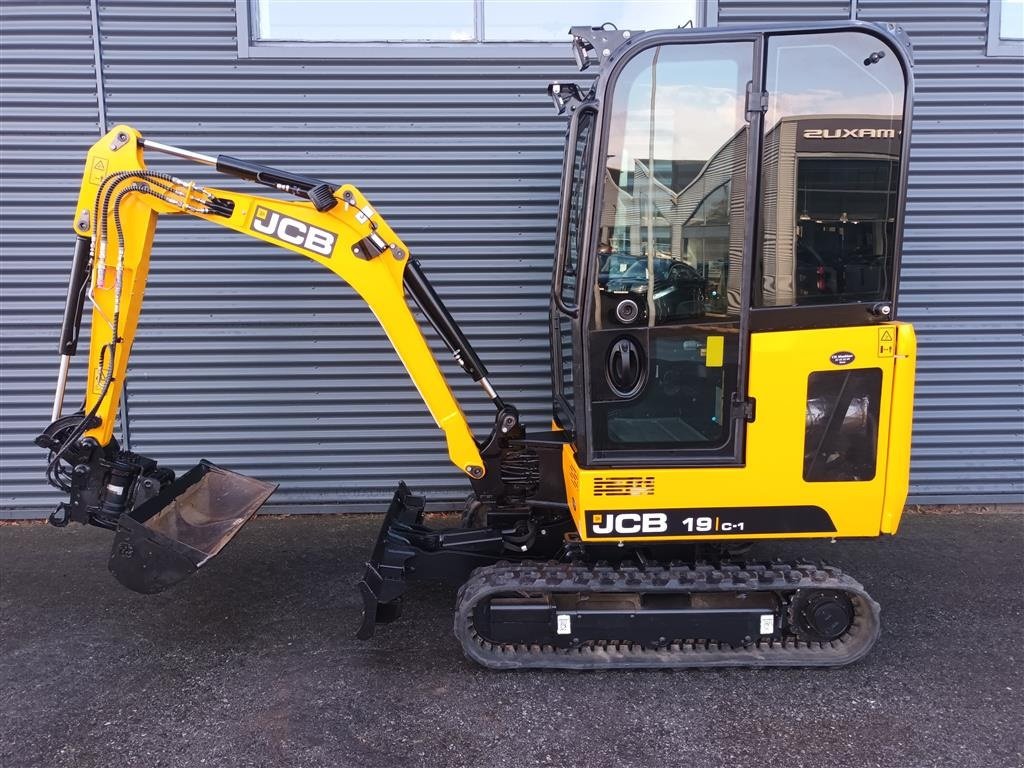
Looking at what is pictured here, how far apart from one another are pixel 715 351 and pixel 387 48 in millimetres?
3527

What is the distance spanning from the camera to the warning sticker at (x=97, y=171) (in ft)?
12.4

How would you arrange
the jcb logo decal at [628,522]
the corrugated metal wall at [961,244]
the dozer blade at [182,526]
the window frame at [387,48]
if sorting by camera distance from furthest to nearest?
the corrugated metal wall at [961,244], the window frame at [387,48], the dozer blade at [182,526], the jcb logo decal at [628,522]

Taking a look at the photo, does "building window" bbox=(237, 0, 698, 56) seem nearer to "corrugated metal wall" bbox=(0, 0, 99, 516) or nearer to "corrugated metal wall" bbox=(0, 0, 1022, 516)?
"corrugated metal wall" bbox=(0, 0, 1022, 516)

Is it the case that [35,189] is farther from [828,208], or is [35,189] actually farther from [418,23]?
[828,208]

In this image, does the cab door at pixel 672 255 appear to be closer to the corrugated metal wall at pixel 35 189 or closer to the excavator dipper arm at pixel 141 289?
the excavator dipper arm at pixel 141 289

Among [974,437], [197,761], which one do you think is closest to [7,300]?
[197,761]

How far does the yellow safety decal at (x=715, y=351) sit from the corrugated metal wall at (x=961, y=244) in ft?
10.1

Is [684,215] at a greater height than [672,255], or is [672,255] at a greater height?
[684,215]

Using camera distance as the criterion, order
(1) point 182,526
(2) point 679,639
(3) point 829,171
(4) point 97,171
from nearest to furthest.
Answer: (3) point 829,171, (2) point 679,639, (4) point 97,171, (1) point 182,526

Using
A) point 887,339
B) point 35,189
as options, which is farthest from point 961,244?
point 35,189

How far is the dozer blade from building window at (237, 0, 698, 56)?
10.4ft

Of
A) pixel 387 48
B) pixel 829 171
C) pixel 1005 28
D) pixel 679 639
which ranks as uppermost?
pixel 1005 28

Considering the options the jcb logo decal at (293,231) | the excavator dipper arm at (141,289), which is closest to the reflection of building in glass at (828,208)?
the excavator dipper arm at (141,289)

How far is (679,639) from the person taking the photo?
3.57 metres
